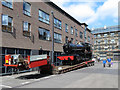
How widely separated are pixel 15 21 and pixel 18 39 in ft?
6.64

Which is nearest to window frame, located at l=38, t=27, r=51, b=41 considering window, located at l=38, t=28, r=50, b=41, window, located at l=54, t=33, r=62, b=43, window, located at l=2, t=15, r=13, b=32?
window, located at l=38, t=28, r=50, b=41

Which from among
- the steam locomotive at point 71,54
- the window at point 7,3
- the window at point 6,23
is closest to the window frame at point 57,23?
the steam locomotive at point 71,54

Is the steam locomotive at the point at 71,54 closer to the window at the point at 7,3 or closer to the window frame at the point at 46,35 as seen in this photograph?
the window frame at the point at 46,35

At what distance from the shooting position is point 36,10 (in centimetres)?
1905

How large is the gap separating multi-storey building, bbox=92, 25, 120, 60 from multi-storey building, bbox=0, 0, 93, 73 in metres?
40.0

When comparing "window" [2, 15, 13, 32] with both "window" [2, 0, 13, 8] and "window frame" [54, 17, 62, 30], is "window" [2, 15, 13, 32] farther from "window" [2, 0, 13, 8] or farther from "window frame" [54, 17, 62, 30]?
"window frame" [54, 17, 62, 30]

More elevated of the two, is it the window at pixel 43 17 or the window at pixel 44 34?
the window at pixel 43 17

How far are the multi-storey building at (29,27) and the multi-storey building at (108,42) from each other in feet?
131

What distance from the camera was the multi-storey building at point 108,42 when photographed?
59.3 meters

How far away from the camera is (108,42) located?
61.8 meters

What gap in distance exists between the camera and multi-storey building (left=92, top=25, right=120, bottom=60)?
59303 mm

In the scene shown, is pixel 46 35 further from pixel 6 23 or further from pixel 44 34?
pixel 6 23

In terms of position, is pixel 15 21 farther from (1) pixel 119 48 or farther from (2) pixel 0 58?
(1) pixel 119 48

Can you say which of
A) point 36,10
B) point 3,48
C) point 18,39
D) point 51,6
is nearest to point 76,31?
point 51,6
